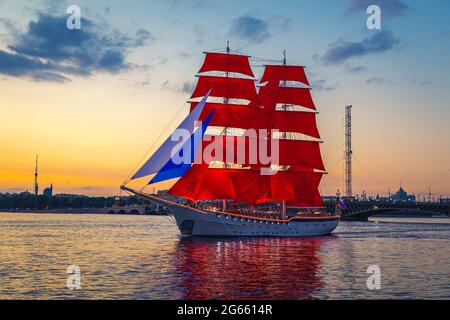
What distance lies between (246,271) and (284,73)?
5978 centimetres

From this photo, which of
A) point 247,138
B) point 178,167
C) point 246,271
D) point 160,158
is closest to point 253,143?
point 247,138

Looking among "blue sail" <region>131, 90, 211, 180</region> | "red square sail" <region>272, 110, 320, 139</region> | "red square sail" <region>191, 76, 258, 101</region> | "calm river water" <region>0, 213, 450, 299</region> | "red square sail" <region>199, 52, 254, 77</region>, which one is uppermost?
"red square sail" <region>199, 52, 254, 77</region>

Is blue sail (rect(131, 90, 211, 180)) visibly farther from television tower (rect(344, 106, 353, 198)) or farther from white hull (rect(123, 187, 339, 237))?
television tower (rect(344, 106, 353, 198))

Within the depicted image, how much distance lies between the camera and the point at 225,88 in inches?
3479

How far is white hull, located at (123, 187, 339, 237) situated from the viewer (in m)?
79.2

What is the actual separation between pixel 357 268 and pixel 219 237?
3573 cm

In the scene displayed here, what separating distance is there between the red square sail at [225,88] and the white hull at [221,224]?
63.2 feet

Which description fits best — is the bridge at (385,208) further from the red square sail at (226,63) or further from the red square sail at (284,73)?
the red square sail at (226,63)

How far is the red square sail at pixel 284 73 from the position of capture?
97.6 metres

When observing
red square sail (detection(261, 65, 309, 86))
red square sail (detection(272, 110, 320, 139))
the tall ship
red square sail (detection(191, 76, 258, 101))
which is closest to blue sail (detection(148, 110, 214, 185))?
the tall ship

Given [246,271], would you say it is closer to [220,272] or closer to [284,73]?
[220,272]

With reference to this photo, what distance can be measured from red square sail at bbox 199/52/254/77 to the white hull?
23.7 m

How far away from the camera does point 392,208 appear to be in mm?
157000
